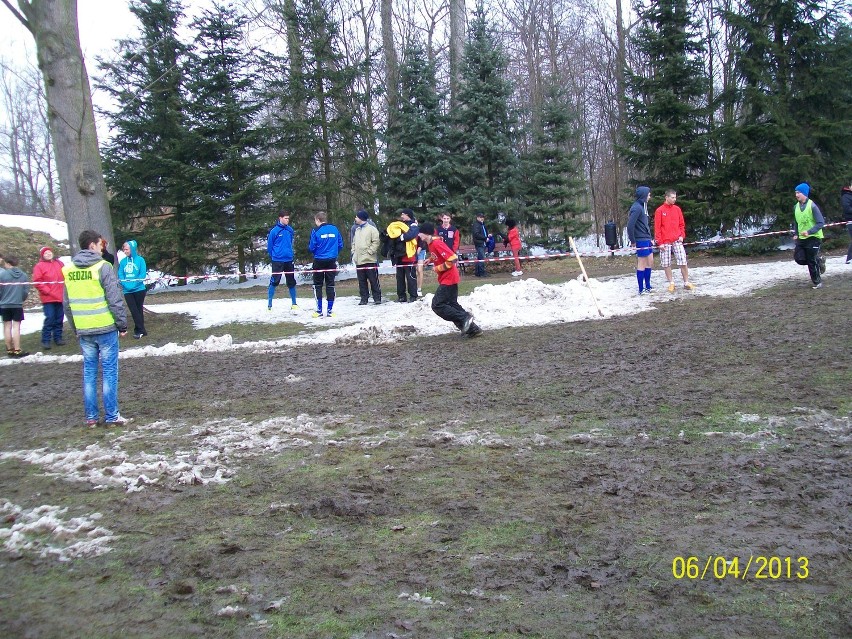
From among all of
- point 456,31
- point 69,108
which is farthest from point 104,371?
point 456,31

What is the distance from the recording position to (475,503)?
191 inches

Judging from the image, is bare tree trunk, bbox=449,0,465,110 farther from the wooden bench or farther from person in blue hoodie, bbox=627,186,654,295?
person in blue hoodie, bbox=627,186,654,295

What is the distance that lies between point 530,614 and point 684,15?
85.6 ft

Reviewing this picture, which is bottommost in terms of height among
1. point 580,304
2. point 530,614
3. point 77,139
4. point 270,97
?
point 530,614

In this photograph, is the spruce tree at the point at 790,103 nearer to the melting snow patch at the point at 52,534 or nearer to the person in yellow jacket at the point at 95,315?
the person in yellow jacket at the point at 95,315

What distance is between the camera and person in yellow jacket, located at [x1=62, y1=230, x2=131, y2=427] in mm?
7586

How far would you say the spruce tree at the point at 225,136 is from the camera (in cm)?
2573

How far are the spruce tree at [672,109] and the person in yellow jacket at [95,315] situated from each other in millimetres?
21039

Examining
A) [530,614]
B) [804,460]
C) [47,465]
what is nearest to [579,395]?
[804,460]

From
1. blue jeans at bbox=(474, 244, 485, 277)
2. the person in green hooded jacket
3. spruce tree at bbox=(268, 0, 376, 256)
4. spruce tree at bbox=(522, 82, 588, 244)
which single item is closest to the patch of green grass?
the person in green hooded jacket

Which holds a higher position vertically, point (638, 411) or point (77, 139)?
point (77, 139)

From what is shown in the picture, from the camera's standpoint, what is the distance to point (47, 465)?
6281mm

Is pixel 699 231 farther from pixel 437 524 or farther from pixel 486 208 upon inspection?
pixel 437 524
